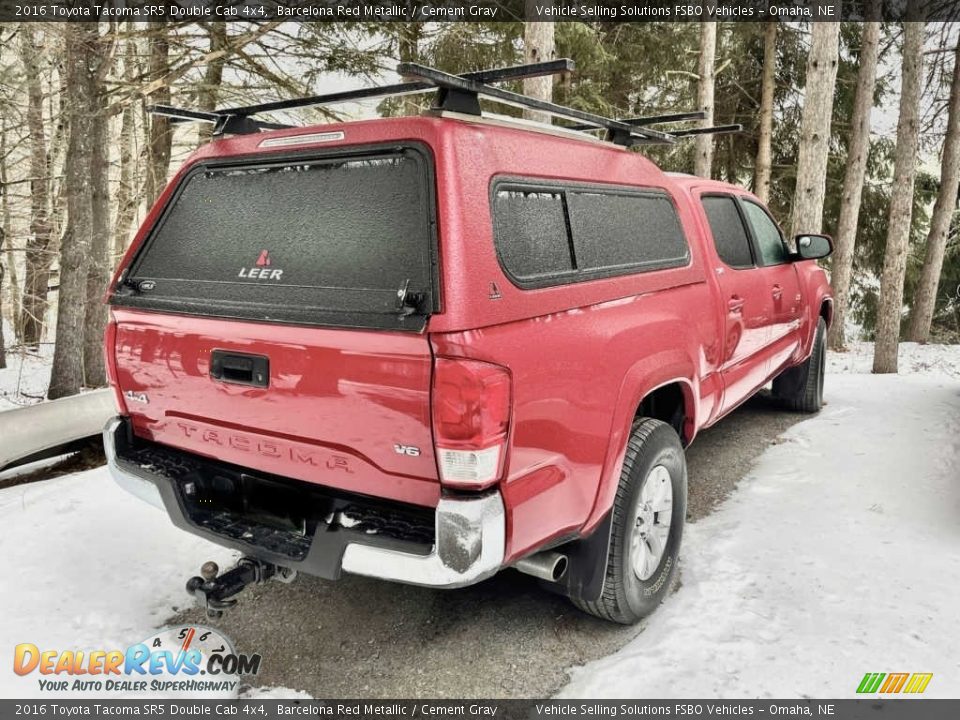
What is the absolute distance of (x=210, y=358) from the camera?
2783mm

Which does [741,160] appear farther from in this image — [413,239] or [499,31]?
[413,239]

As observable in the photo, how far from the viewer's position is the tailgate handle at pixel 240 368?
265 centimetres

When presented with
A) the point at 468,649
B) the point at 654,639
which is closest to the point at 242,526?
the point at 468,649

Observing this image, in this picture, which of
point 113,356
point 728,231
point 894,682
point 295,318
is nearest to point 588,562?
point 894,682

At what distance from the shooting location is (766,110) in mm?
15766

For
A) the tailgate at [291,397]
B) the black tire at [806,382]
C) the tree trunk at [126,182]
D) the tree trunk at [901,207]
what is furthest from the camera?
the tree trunk at [126,182]

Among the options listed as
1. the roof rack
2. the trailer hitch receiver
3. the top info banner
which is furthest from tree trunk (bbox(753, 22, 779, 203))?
the trailer hitch receiver

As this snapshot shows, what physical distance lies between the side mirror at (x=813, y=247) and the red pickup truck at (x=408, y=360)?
249 cm

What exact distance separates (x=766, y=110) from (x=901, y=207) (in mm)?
5911

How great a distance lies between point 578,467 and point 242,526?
4.41ft

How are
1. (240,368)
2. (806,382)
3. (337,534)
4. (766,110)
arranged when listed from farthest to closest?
A: (766,110) < (806,382) < (240,368) < (337,534)

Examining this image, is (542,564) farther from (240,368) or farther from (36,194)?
(36,194)

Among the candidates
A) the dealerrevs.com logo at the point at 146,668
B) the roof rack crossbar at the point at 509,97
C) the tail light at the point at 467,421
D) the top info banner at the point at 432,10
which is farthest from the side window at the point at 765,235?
the dealerrevs.com logo at the point at 146,668

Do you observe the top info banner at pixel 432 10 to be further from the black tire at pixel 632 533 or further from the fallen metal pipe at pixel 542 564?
Answer: the fallen metal pipe at pixel 542 564
